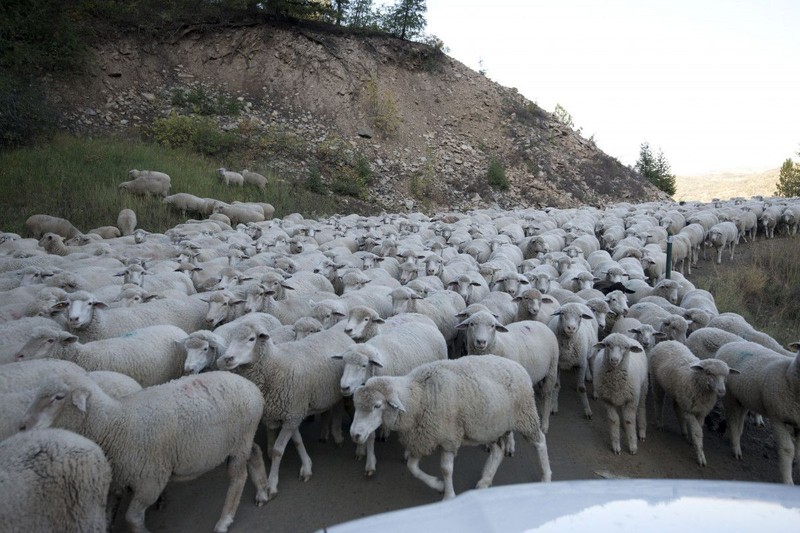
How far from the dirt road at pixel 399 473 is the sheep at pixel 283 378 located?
0.84 feet

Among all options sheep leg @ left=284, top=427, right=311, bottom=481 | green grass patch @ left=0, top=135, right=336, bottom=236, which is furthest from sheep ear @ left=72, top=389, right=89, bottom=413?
green grass patch @ left=0, top=135, right=336, bottom=236

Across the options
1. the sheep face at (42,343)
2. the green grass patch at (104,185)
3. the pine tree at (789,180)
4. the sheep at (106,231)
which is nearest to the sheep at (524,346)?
the sheep face at (42,343)

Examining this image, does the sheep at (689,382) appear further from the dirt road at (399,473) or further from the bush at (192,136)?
the bush at (192,136)

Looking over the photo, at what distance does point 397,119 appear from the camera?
2738 centimetres

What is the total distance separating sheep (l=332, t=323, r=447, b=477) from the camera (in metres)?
4.64

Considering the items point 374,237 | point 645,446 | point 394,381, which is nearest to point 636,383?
point 645,446

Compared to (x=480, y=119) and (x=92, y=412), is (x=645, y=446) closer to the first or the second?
(x=92, y=412)

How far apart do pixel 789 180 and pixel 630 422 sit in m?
42.5

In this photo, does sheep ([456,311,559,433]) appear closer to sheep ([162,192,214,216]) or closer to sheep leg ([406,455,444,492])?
sheep leg ([406,455,444,492])

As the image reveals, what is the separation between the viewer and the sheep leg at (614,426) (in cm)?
523

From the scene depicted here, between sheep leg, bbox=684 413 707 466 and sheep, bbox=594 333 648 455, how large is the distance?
0.48m

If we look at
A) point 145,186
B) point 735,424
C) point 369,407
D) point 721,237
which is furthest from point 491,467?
point 145,186

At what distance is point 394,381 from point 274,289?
3058mm

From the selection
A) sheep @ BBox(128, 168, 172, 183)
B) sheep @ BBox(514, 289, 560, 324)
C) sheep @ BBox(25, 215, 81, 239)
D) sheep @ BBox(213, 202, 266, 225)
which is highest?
sheep @ BBox(514, 289, 560, 324)
